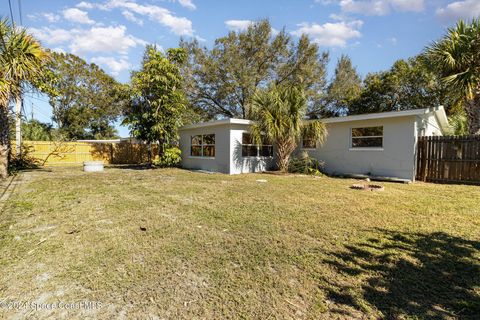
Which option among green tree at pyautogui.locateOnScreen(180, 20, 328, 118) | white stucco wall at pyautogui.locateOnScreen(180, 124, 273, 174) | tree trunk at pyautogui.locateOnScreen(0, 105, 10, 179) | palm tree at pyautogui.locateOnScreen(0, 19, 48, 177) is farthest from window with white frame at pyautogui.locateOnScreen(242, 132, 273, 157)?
tree trunk at pyautogui.locateOnScreen(0, 105, 10, 179)

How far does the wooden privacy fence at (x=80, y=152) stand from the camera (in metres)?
15.7

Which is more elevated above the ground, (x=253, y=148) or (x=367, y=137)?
(x=367, y=137)

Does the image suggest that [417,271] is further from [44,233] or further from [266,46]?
[266,46]

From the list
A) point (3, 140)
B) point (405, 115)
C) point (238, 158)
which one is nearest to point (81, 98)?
point (3, 140)

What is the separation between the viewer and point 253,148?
12992 mm

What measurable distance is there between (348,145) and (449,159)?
3.59m

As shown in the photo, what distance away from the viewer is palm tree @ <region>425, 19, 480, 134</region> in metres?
8.91

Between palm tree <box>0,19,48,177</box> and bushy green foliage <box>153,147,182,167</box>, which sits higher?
palm tree <box>0,19,48,177</box>

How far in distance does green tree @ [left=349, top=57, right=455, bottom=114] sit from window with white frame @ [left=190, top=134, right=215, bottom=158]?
42.7 feet

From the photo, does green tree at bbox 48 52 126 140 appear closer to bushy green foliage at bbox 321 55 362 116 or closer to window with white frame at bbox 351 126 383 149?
bushy green foliage at bbox 321 55 362 116

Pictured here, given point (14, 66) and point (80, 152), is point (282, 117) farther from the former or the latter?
point (80, 152)

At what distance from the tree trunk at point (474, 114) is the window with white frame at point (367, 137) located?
2979mm

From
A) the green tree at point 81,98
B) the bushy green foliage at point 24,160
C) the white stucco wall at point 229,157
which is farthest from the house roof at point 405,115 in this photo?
the green tree at point 81,98

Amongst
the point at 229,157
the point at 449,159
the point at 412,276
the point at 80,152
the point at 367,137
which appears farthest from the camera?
the point at 80,152
